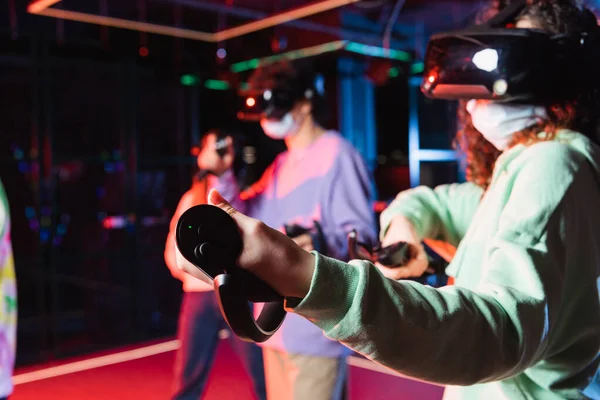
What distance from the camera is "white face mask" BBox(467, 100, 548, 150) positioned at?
0.98 meters

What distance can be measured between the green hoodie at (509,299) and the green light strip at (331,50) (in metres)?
4.69

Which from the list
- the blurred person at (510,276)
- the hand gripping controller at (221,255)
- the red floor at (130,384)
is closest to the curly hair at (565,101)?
the blurred person at (510,276)

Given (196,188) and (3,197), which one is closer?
(3,197)

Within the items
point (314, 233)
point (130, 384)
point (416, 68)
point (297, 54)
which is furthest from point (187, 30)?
point (314, 233)

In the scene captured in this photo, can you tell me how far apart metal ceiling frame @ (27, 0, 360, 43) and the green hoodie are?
10.8 feet

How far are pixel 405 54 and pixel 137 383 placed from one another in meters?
4.34

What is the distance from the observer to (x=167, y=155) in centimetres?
656

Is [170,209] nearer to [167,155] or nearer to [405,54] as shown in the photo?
[167,155]

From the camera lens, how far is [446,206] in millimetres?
1387

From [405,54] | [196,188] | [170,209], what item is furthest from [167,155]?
[196,188]

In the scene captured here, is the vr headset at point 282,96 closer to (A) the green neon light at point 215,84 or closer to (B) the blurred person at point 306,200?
(B) the blurred person at point 306,200

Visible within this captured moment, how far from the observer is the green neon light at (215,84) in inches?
249

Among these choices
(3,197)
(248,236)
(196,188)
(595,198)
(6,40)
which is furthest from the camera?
(6,40)

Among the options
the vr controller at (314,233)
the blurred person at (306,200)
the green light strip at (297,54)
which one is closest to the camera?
the vr controller at (314,233)
